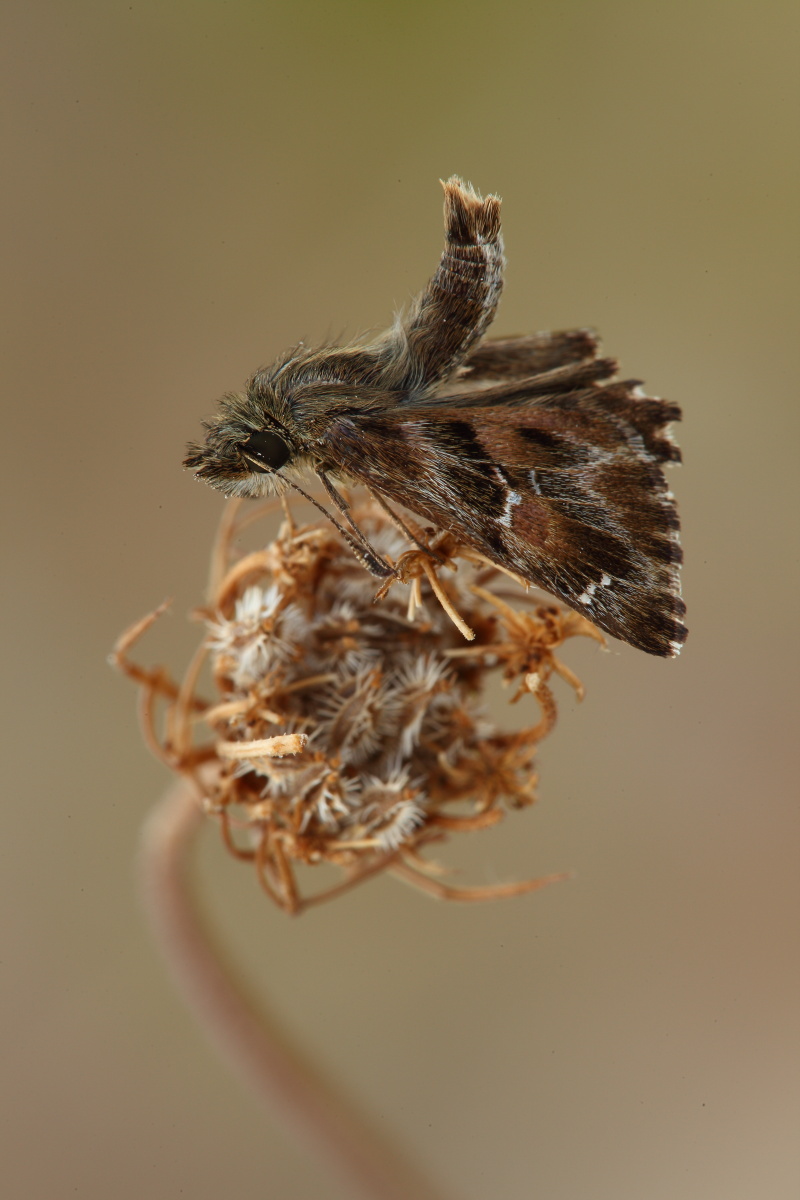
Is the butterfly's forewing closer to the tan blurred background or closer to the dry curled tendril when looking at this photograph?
the dry curled tendril

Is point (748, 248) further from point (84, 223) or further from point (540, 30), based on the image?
point (84, 223)

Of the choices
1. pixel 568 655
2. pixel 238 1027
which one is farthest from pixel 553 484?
pixel 568 655

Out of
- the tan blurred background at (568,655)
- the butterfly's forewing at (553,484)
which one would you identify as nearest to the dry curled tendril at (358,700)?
the butterfly's forewing at (553,484)

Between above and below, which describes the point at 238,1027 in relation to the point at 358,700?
below

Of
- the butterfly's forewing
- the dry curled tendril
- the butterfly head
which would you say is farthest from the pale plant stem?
the butterfly's forewing

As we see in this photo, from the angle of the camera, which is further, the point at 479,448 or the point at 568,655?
the point at 568,655

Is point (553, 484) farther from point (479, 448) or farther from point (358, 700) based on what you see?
point (358, 700)
